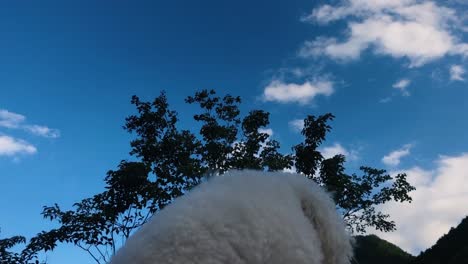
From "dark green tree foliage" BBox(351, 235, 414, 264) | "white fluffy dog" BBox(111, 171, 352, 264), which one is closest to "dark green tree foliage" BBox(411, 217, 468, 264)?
"dark green tree foliage" BBox(351, 235, 414, 264)

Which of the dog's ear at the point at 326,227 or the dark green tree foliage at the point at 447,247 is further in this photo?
the dark green tree foliage at the point at 447,247

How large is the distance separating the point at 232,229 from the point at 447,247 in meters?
19.2

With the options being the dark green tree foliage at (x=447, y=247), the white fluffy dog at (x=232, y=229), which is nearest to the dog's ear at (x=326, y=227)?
the white fluffy dog at (x=232, y=229)

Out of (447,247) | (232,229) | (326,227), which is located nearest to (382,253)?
(447,247)

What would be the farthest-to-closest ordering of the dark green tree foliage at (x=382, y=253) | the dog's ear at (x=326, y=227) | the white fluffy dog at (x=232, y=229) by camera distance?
the dark green tree foliage at (x=382, y=253), the dog's ear at (x=326, y=227), the white fluffy dog at (x=232, y=229)

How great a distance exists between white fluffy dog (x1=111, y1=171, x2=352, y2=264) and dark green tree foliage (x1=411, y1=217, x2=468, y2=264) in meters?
17.4

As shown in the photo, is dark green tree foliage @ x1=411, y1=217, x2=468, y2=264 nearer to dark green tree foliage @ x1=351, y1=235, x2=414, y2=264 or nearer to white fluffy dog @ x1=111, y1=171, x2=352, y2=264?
dark green tree foliage @ x1=351, y1=235, x2=414, y2=264

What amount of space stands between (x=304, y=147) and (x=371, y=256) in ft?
46.1

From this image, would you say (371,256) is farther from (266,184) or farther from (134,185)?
(266,184)

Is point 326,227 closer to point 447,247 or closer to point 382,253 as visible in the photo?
point 447,247

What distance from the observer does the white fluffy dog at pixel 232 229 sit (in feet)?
3.76

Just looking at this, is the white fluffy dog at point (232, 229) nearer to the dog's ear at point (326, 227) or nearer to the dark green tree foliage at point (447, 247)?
the dog's ear at point (326, 227)

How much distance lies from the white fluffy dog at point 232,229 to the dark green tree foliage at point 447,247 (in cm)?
1741

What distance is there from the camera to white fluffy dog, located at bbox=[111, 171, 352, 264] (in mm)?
1147
